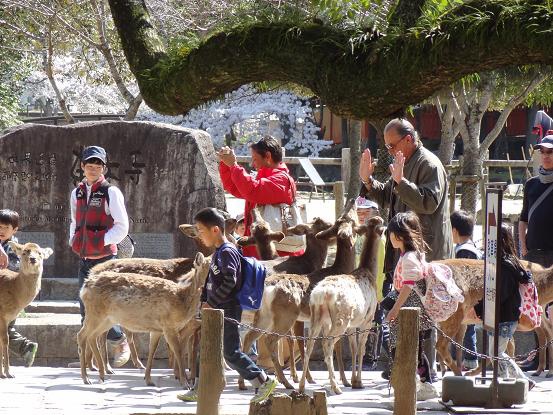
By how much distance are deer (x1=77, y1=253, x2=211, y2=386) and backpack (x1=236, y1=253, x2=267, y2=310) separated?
2.41 feet

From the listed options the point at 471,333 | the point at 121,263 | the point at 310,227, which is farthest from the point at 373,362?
the point at 121,263

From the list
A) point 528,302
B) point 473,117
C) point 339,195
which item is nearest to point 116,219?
point 528,302

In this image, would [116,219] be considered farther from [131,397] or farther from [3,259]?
[131,397]

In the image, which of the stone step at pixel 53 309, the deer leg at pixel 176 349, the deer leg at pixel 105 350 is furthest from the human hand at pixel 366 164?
the stone step at pixel 53 309

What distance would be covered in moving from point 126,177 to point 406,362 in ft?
28.6

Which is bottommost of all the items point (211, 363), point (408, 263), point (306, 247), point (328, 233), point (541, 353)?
point (541, 353)

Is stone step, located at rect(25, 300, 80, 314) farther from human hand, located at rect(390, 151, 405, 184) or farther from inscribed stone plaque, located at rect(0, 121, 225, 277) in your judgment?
human hand, located at rect(390, 151, 405, 184)

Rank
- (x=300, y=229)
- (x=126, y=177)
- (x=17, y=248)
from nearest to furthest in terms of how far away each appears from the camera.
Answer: (x=17, y=248)
(x=300, y=229)
(x=126, y=177)

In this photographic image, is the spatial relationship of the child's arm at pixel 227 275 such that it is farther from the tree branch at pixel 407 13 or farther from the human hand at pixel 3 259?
the human hand at pixel 3 259

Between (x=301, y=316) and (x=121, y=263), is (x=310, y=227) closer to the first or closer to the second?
(x=301, y=316)

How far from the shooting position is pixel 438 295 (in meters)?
9.43

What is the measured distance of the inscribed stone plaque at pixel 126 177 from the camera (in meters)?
16.0

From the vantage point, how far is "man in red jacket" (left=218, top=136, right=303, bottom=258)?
11008 mm


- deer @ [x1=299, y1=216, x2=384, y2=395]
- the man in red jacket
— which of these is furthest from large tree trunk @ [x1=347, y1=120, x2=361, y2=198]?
deer @ [x1=299, y1=216, x2=384, y2=395]
